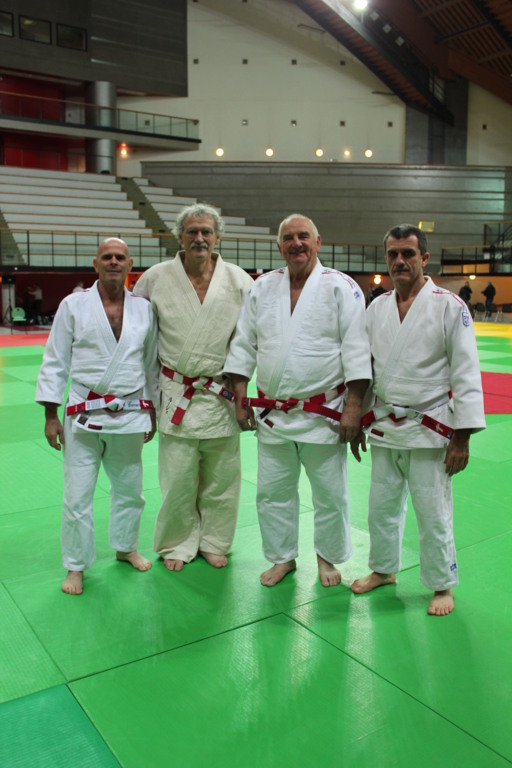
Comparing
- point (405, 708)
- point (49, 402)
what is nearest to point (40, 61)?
point (49, 402)

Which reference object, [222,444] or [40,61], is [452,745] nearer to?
[222,444]

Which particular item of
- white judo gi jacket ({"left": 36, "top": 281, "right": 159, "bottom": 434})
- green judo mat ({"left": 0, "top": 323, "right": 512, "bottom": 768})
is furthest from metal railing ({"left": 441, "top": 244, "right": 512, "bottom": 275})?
white judo gi jacket ({"left": 36, "top": 281, "right": 159, "bottom": 434})

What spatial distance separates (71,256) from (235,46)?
1303 centimetres

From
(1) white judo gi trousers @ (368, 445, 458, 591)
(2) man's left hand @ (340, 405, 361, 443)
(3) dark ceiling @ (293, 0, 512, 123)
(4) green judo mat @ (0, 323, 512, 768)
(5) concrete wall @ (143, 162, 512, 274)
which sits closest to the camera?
(4) green judo mat @ (0, 323, 512, 768)

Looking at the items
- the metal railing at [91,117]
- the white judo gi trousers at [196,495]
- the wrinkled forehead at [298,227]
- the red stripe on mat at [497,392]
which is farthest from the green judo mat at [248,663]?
the metal railing at [91,117]

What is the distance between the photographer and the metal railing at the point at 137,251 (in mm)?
15594

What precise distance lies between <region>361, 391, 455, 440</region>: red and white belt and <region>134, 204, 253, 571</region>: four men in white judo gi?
79cm

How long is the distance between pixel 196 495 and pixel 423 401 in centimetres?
132

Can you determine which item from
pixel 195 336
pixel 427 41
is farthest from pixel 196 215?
pixel 427 41

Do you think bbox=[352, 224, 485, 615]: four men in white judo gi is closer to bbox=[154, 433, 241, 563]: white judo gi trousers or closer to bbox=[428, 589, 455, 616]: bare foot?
bbox=[428, 589, 455, 616]: bare foot

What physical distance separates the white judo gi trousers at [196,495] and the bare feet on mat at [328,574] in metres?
0.54

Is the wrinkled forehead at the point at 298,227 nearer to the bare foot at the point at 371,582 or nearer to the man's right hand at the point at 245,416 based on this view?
the man's right hand at the point at 245,416

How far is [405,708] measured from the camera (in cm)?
209

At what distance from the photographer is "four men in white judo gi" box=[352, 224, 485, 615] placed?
260cm
